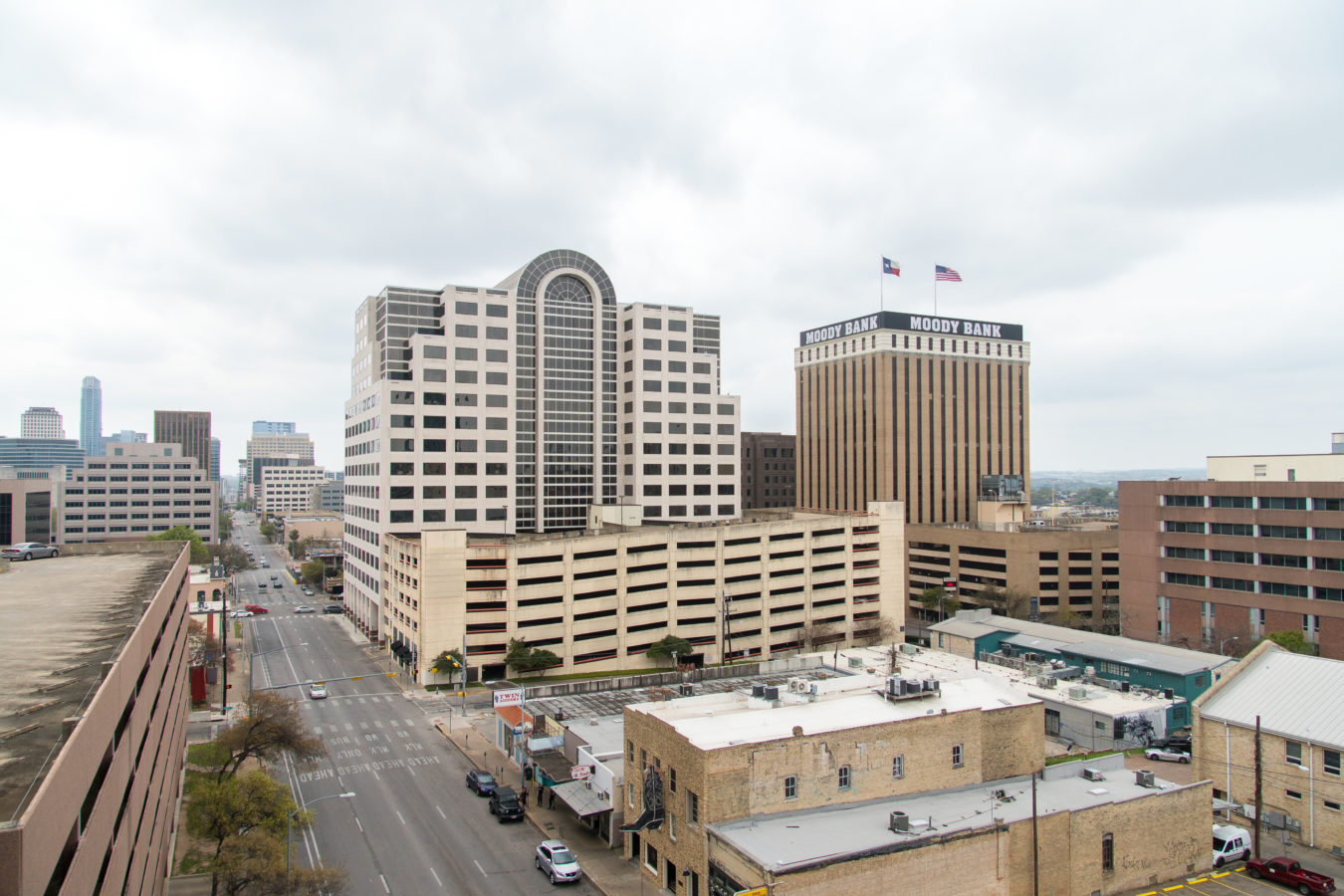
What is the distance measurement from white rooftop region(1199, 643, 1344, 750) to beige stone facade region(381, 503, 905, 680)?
58010mm

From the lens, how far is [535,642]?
9088 cm

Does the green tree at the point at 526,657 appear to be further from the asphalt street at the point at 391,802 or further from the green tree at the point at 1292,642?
the green tree at the point at 1292,642

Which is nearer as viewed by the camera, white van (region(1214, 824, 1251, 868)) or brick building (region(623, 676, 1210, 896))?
brick building (region(623, 676, 1210, 896))

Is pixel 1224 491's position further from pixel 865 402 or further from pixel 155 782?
pixel 155 782

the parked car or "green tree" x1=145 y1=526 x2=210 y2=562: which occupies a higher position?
"green tree" x1=145 y1=526 x2=210 y2=562

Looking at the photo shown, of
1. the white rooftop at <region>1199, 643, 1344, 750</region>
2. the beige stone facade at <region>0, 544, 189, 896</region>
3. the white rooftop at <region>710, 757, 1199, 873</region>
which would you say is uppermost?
A: the beige stone facade at <region>0, 544, 189, 896</region>

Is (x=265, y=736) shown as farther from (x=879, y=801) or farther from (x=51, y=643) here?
(x=879, y=801)

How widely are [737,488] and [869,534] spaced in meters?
26.2

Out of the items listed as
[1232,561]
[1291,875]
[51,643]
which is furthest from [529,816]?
[1232,561]

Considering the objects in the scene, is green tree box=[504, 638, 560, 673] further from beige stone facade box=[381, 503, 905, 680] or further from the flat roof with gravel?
the flat roof with gravel

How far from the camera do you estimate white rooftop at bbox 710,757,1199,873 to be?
34.8 metres

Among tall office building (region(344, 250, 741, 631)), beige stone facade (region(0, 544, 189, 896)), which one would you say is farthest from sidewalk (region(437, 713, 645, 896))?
tall office building (region(344, 250, 741, 631))

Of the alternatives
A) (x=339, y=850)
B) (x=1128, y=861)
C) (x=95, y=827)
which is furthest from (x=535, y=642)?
(x=95, y=827)

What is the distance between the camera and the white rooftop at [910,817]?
1368 inches
